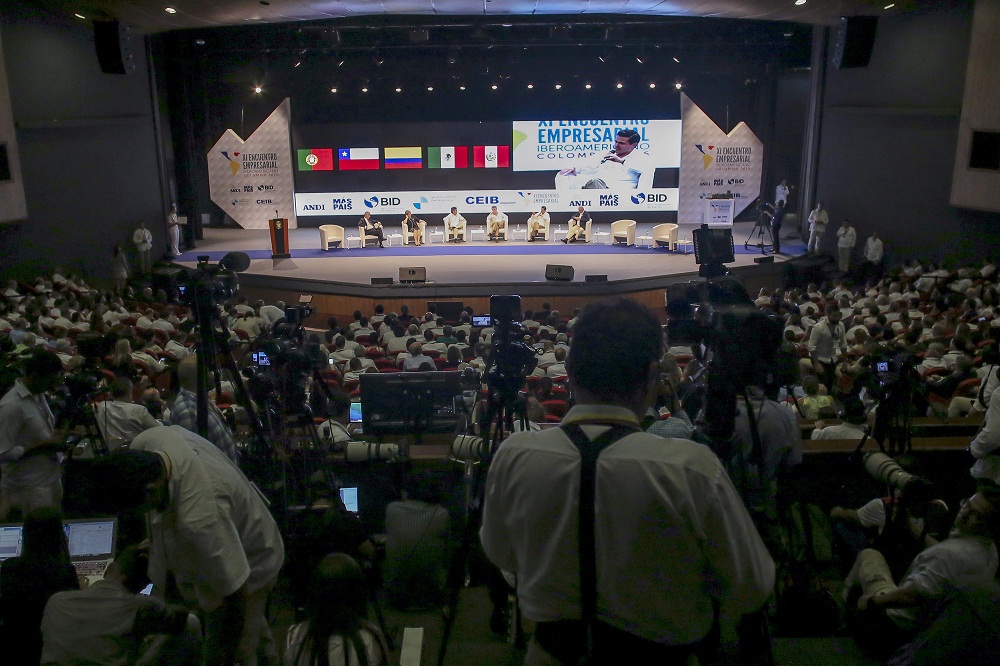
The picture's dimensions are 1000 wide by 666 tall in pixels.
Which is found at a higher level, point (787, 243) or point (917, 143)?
point (917, 143)

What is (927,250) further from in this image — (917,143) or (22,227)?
(22,227)

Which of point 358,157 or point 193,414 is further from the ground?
point 358,157

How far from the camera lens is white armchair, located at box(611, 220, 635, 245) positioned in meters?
16.6

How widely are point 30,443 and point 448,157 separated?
49.3 ft

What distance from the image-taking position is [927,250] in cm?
1355

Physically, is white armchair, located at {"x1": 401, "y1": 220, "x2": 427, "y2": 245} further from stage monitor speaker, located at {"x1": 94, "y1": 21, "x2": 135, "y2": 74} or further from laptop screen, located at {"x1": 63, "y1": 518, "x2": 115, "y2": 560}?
laptop screen, located at {"x1": 63, "y1": 518, "x2": 115, "y2": 560}

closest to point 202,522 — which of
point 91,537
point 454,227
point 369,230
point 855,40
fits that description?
point 91,537

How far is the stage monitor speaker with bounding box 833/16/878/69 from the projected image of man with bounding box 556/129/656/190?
20.6ft

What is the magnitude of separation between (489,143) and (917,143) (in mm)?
8648

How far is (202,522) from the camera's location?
7.30 ft

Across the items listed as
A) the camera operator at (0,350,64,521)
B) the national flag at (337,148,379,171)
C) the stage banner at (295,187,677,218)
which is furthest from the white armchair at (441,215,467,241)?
the camera operator at (0,350,64,521)

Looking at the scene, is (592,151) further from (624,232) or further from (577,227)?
(624,232)

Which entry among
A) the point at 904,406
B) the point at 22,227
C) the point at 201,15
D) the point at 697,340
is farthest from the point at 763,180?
the point at 697,340

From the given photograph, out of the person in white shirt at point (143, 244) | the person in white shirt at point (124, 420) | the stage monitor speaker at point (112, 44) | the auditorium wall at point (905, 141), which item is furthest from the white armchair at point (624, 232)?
the person in white shirt at point (124, 420)
